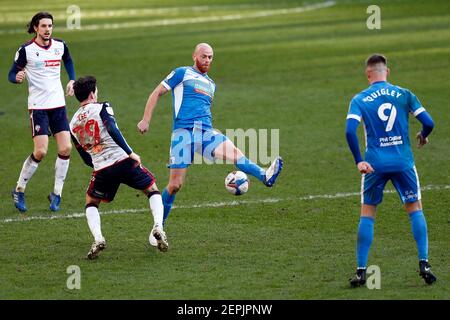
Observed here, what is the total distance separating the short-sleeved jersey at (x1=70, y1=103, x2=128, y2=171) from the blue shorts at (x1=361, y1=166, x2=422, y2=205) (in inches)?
106

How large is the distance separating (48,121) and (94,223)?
3128 mm

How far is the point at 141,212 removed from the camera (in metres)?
13.2

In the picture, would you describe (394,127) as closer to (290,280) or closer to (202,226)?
Answer: (290,280)

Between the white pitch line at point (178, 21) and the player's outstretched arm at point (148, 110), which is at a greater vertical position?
the white pitch line at point (178, 21)

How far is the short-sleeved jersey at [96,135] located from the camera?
10992mm

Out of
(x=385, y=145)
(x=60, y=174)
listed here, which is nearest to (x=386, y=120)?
→ (x=385, y=145)

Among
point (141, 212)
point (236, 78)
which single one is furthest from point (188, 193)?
point (236, 78)

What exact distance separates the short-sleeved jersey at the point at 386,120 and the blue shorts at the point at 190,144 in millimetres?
2494

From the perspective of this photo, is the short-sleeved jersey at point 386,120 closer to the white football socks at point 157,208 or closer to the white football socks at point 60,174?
the white football socks at point 157,208

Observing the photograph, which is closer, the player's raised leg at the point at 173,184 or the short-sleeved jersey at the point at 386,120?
the short-sleeved jersey at the point at 386,120

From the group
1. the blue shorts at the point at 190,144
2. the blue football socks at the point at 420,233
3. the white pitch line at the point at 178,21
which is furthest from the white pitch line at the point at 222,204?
the white pitch line at the point at 178,21

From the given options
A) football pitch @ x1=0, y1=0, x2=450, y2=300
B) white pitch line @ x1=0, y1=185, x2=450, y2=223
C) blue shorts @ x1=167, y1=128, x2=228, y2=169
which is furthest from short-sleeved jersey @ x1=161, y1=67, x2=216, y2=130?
white pitch line @ x1=0, y1=185, x2=450, y2=223
